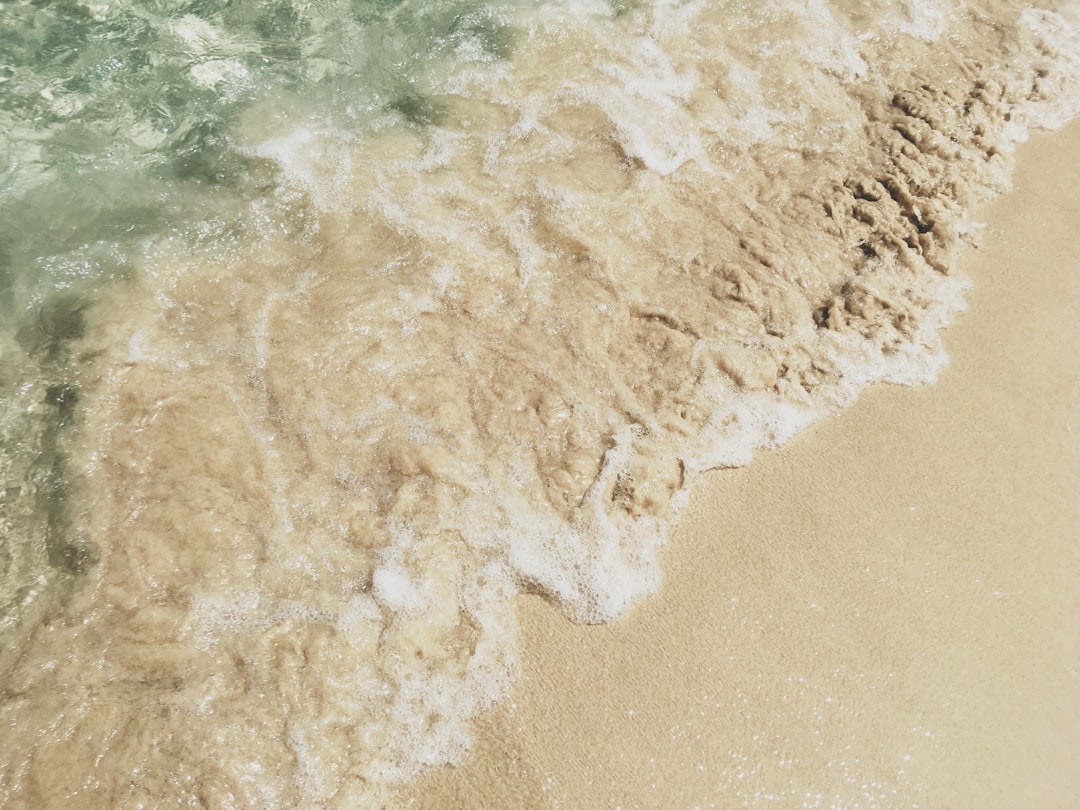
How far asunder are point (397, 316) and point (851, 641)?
2383 millimetres

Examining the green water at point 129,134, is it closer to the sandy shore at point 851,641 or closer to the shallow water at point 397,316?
the shallow water at point 397,316

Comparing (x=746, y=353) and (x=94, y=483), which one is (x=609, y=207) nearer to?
(x=746, y=353)

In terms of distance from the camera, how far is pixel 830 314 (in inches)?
128

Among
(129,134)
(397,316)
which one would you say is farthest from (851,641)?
(129,134)

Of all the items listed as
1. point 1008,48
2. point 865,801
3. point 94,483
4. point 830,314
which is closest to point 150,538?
point 94,483

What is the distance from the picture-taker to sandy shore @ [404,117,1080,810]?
2240 mm

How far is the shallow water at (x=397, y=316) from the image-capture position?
2.40 metres

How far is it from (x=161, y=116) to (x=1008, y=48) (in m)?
5.44

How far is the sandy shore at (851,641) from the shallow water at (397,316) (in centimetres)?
16

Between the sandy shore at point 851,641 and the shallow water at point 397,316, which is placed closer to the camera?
the sandy shore at point 851,641

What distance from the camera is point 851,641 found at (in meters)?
Answer: 2.48

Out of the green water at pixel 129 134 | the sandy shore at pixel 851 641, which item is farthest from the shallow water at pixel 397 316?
the sandy shore at pixel 851 641

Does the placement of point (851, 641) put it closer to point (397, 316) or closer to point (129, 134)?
point (397, 316)

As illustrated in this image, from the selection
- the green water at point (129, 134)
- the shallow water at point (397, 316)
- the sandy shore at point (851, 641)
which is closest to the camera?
the sandy shore at point (851, 641)
